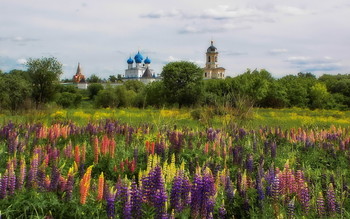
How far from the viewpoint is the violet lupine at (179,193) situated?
3.75 metres

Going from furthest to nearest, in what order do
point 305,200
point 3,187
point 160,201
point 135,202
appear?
1. point 305,200
2. point 3,187
3. point 135,202
4. point 160,201

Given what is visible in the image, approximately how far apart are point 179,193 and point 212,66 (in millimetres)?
162603

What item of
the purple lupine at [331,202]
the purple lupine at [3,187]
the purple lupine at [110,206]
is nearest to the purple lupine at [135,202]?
the purple lupine at [110,206]

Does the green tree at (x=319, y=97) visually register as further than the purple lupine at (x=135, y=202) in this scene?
Yes

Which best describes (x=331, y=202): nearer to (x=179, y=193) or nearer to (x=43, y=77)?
(x=179, y=193)

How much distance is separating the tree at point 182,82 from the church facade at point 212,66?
99855 millimetres

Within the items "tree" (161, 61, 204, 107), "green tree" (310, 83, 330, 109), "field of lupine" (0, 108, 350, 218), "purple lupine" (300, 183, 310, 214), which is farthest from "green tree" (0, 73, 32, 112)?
"purple lupine" (300, 183, 310, 214)

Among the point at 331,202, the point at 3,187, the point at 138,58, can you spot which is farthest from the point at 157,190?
the point at 138,58

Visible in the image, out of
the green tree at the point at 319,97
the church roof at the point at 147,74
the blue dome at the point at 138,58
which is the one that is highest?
the blue dome at the point at 138,58

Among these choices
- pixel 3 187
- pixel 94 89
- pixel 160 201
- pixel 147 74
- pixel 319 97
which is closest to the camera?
pixel 160 201

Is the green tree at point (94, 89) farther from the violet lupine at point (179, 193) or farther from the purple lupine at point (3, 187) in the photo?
the violet lupine at point (179, 193)

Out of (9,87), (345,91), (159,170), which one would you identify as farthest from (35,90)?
(159,170)

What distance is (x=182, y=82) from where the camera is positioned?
61906mm

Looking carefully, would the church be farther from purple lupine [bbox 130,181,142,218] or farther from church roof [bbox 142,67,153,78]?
purple lupine [bbox 130,181,142,218]
